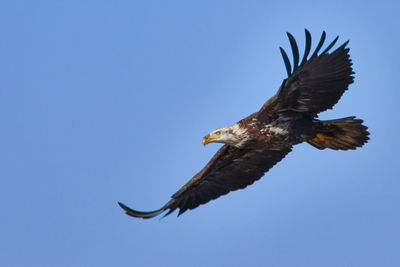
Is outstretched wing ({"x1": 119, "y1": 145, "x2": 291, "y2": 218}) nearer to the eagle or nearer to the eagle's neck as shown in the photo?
the eagle

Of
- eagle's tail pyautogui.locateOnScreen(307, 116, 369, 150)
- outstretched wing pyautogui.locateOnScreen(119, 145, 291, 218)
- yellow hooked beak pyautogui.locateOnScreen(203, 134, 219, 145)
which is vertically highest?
yellow hooked beak pyautogui.locateOnScreen(203, 134, 219, 145)

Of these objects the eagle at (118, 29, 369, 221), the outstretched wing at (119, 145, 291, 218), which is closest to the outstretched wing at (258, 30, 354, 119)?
the eagle at (118, 29, 369, 221)

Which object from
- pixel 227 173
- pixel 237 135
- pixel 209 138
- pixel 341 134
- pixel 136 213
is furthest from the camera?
pixel 227 173

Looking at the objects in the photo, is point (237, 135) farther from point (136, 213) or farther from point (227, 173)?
point (136, 213)

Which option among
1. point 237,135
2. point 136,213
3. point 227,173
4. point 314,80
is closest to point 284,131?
point 237,135

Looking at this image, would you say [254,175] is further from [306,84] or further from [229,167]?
[306,84]

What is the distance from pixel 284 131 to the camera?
1102 cm

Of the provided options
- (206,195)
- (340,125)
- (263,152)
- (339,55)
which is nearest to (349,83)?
(339,55)

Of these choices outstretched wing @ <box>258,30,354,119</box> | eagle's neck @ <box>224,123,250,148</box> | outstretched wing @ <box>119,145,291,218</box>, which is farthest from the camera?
outstretched wing @ <box>119,145,291,218</box>

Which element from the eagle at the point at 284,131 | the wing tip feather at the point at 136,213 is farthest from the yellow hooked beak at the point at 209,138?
the wing tip feather at the point at 136,213

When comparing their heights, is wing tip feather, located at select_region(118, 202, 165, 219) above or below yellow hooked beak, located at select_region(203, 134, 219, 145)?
below

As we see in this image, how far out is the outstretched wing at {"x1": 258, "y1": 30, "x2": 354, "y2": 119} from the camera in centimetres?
1021

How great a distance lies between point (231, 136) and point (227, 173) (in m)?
1.52

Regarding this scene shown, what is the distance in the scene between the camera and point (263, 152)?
482 inches
